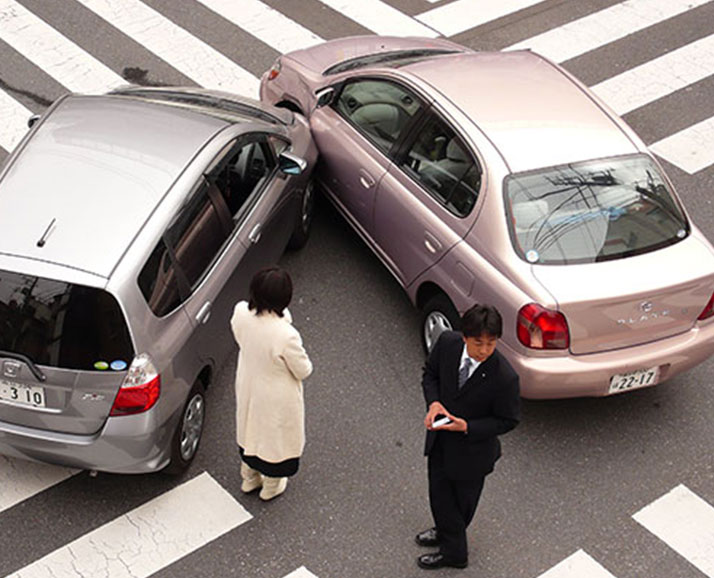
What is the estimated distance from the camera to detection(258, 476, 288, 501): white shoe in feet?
21.2

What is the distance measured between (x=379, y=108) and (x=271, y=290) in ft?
9.92

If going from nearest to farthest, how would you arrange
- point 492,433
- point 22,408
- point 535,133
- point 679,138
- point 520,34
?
point 492,433 → point 22,408 → point 535,133 → point 679,138 → point 520,34

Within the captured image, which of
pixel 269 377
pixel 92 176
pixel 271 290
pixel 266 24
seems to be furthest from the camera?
pixel 266 24

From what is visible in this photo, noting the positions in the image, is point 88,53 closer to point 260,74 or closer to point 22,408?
point 260,74

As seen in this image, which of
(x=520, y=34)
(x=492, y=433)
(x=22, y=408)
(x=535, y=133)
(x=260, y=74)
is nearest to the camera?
(x=492, y=433)

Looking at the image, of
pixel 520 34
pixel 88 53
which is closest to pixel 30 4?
pixel 88 53

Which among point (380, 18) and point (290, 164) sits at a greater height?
point (290, 164)

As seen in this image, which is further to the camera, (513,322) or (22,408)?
(513,322)

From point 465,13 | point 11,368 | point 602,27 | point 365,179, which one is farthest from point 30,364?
point 602,27

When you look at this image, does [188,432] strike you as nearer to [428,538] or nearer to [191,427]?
[191,427]

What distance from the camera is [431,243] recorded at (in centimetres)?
731

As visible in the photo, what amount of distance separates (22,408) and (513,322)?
2867mm

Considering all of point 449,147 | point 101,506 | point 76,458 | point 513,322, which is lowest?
point 101,506

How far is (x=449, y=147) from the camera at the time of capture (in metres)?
7.39
